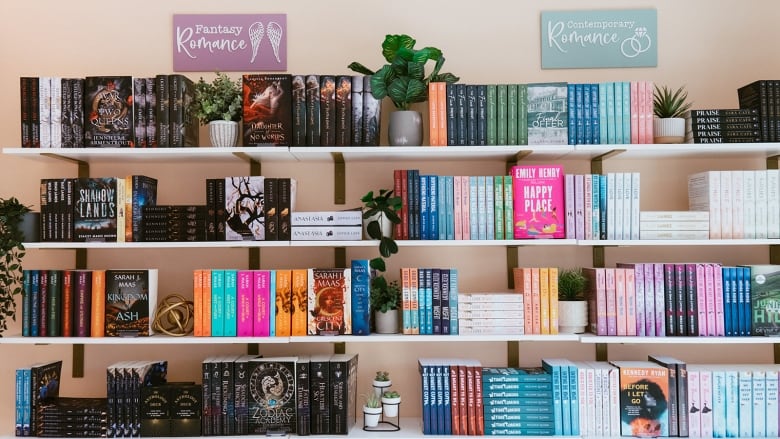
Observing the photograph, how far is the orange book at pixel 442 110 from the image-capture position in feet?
7.47

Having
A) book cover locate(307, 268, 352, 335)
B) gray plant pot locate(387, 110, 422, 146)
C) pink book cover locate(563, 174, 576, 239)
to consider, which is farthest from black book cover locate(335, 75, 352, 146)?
pink book cover locate(563, 174, 576, 239)

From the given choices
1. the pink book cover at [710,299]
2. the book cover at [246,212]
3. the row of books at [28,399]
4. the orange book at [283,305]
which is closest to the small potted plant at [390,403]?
the orange book at [283,305]

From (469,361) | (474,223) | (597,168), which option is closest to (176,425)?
(469,361)

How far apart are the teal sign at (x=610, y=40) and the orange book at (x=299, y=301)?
1.48 m

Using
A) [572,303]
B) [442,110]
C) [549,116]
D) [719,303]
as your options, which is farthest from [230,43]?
[719,303]

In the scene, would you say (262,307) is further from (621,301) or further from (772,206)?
(772,206)

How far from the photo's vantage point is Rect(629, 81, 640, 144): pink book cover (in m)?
2.29

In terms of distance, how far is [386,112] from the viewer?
256 cm

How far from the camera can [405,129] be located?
7.57 feet

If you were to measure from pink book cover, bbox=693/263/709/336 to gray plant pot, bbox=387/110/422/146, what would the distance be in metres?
1.27

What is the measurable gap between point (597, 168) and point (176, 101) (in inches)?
73.7

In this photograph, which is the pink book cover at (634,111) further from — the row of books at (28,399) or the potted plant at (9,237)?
the row of books at (28,399)

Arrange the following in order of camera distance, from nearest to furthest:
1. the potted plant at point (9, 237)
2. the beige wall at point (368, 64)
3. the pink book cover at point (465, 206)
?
the potted plant at point (9, 237)
the pink book cover at point (465, 206)
the beige wall at point (368, 64)

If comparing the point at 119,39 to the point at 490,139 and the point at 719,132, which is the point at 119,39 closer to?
the point at 490,139
